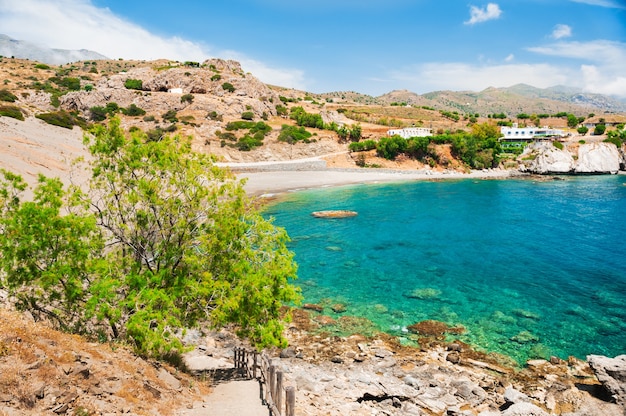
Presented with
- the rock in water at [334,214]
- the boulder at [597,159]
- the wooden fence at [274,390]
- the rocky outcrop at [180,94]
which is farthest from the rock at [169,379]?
the boulder at [597,159]

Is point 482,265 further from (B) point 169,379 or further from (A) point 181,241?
(B) point 169,379

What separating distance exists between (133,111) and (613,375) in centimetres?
11956

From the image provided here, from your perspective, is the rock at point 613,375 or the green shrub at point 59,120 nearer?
the rock at point 613,375

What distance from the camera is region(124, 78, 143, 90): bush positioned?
4818 inches

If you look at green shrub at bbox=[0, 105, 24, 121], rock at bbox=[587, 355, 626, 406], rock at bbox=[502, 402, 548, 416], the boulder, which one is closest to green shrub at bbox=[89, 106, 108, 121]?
green shrub at bbox=[0, 105, 24, 121]

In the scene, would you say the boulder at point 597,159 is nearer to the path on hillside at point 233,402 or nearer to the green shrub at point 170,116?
the green shrub at point 170,116

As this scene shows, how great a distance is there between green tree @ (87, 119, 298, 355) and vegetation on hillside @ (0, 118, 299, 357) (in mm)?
44

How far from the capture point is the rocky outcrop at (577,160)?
10619cm

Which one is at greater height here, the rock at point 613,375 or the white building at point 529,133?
the white building at point 529,133

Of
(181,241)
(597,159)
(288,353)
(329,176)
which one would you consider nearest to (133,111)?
(329,176)

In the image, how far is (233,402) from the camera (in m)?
13.5

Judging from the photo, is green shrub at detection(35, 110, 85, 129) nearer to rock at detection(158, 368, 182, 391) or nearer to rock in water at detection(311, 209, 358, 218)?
rock in water at detection(311, 209, 358, 218)

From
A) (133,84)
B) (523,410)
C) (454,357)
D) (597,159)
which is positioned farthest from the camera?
(133,84)

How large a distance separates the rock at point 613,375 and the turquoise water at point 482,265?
12.9 ft
